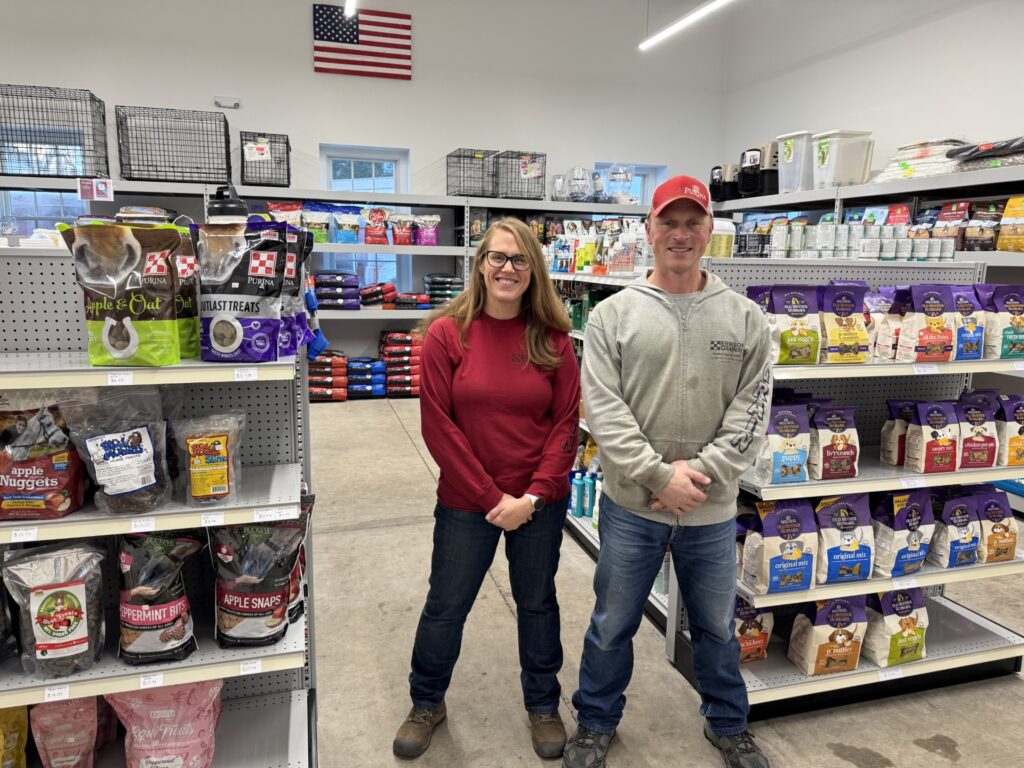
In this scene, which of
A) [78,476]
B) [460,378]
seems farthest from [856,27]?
[78,476]

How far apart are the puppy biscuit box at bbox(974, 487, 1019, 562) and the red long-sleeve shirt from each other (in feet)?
5.94

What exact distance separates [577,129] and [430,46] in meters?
2.04

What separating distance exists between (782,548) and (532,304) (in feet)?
4.11

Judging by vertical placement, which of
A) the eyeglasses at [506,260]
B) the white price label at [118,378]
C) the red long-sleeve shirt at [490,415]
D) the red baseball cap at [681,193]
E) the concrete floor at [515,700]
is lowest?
the concrete floor at [515,700]

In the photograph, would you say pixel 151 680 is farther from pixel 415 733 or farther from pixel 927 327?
pixel 927 327

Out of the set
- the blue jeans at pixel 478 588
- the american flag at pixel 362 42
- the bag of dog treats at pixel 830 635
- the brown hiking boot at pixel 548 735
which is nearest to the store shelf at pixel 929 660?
the bag of dog treats at pixel 830 635

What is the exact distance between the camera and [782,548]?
243cm

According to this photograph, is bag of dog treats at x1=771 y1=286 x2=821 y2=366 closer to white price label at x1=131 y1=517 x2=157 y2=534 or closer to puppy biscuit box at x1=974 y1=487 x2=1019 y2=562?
puppy biscuit box at x1=974 y1=487 x2=1019 y2=562

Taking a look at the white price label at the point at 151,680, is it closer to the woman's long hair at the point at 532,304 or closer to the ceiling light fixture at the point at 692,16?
the woman's long hair at the point at 532,304

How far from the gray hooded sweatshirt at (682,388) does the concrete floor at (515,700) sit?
0.99m

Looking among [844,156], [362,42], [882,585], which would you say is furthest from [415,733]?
[362,42]

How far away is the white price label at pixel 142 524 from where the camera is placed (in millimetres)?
1717

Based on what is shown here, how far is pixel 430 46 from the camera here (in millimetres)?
8055

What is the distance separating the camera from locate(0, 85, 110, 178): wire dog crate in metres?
6.40
